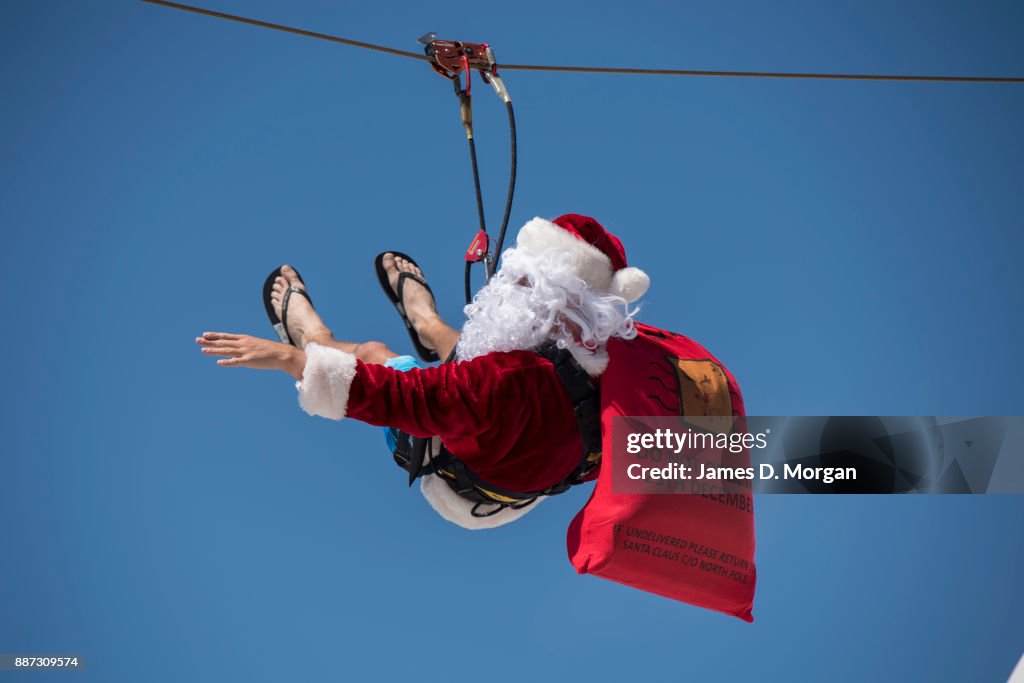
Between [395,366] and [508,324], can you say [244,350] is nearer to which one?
[508,324]

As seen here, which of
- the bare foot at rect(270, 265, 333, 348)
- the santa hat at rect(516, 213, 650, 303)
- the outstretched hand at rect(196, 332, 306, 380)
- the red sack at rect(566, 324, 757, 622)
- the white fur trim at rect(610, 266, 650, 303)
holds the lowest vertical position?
the red sack at rect(566, 324, 757, 622)

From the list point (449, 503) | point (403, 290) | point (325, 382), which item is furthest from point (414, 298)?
point (325, 382)

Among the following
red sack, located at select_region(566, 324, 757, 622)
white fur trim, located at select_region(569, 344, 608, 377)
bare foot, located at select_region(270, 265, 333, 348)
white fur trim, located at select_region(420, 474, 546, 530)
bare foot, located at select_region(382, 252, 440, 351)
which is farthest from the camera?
bare foot, located at select_region(382, 252, 440, 351)

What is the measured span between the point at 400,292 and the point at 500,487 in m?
0.94

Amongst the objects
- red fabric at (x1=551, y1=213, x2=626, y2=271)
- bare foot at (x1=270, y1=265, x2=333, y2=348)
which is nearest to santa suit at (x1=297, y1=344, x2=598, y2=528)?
red fabric at (x1=551, y1=213, x2=626, y2=271)

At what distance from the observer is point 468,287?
7.23 ft

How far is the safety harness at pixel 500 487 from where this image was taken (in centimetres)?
191

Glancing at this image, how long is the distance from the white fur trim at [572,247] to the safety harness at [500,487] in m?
0.16

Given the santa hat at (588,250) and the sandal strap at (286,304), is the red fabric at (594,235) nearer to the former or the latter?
the santa hat at (588,250)

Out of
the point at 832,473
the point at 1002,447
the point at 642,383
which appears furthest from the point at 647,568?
the point at 1002,447

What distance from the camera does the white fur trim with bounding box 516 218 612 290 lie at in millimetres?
1933

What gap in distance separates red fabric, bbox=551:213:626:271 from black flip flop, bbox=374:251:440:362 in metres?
0.89

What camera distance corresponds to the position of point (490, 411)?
1813 mm

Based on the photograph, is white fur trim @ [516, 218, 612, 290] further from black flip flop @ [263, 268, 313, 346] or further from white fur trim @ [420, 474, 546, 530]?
black flip flop @ [263, 268, 313, 346]
